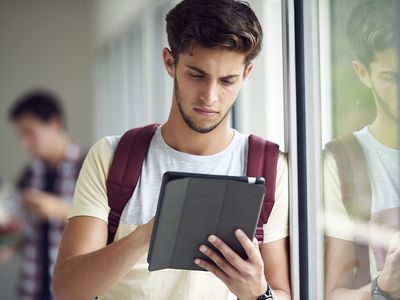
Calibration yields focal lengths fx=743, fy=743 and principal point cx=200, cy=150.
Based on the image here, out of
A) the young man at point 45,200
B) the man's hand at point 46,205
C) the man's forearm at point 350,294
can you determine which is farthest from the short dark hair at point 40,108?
the man's forearm at point 350,294

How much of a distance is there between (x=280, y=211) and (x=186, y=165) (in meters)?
0.22

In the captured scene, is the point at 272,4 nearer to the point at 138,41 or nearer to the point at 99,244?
the point at 99,244

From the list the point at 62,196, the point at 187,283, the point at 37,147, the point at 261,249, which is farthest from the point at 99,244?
the point at 37,147

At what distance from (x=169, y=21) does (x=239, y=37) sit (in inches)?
6.8

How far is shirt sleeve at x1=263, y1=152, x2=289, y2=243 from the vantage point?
1500mm

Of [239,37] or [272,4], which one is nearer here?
[239,37]

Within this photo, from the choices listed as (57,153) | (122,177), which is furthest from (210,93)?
(57,153)

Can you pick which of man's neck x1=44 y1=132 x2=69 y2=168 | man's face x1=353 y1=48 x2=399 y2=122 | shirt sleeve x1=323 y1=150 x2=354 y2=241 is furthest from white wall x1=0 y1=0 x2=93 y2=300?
man's face x1=353 y1=48 x2=399 y2=122

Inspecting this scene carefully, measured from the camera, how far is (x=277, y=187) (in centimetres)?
153

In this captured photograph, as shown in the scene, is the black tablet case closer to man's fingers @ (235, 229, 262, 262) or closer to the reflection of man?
man's fingers @ (235, 229, 262, 262)

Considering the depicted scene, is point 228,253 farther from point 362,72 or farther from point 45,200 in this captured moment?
point 45,200

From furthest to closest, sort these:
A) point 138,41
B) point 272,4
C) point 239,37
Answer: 1. point 138,41
2. point 272,4
3. point 239,37

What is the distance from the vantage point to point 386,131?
1331 mm

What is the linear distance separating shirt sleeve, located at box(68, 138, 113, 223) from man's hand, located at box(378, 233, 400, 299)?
0.56 meters
